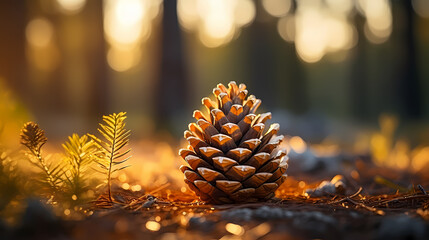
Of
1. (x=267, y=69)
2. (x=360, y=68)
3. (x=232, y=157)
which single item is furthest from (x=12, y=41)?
(x=360, y=68)

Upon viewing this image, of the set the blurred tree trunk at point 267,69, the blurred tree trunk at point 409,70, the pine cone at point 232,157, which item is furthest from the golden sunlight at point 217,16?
the pine cone at point 232,157

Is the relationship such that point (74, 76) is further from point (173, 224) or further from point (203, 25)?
point (173, 224)

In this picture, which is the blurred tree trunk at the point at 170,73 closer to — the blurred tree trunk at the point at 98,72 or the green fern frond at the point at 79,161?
the blurred tree trunk at the point at 98,72

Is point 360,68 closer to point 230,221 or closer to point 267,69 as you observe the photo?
point 267,69

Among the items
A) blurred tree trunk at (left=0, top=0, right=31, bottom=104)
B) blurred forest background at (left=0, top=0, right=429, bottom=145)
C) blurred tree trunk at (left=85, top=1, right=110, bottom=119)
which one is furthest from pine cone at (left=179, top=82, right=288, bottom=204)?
blurred tree trunk at (left=0, top=0, right=31, bottom=104)

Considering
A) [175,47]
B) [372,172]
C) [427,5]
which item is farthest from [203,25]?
[372,172]
